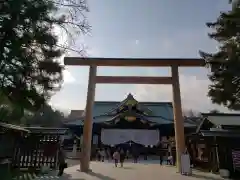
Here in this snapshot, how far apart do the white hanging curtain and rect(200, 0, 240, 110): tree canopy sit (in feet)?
45.3

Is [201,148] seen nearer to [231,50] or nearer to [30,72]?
[231,50]

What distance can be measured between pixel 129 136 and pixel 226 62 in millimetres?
15771

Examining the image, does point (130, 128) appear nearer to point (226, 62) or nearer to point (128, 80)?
point (128, 80)

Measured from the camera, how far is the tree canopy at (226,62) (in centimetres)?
862

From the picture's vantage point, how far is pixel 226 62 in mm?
8891

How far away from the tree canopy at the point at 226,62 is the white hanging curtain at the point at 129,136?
544 inches

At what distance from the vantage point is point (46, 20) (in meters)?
6.44

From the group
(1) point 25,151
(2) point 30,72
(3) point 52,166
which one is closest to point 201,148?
(3) point 52,166

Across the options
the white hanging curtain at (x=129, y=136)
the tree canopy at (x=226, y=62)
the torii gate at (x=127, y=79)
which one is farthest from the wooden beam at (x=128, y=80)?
the white hanging curtain at (x=129, y=136)

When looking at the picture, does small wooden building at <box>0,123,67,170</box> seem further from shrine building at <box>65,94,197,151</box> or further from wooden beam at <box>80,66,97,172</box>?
shrine building at <box>65,94,197,151</box>

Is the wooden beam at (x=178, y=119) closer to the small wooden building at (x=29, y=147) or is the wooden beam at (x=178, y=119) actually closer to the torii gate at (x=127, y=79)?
the torii gate at (x=127, y=79)


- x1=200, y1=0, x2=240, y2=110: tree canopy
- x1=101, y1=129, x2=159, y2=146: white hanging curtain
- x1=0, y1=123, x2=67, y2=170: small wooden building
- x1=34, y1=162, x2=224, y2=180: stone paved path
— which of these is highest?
x1=200, y1=0, x2=240, y2=110: tree canopy

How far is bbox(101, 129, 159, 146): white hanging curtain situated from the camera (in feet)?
75.2

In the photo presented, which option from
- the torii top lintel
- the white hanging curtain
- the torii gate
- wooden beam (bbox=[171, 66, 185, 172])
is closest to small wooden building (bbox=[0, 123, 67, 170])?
the torii gate
